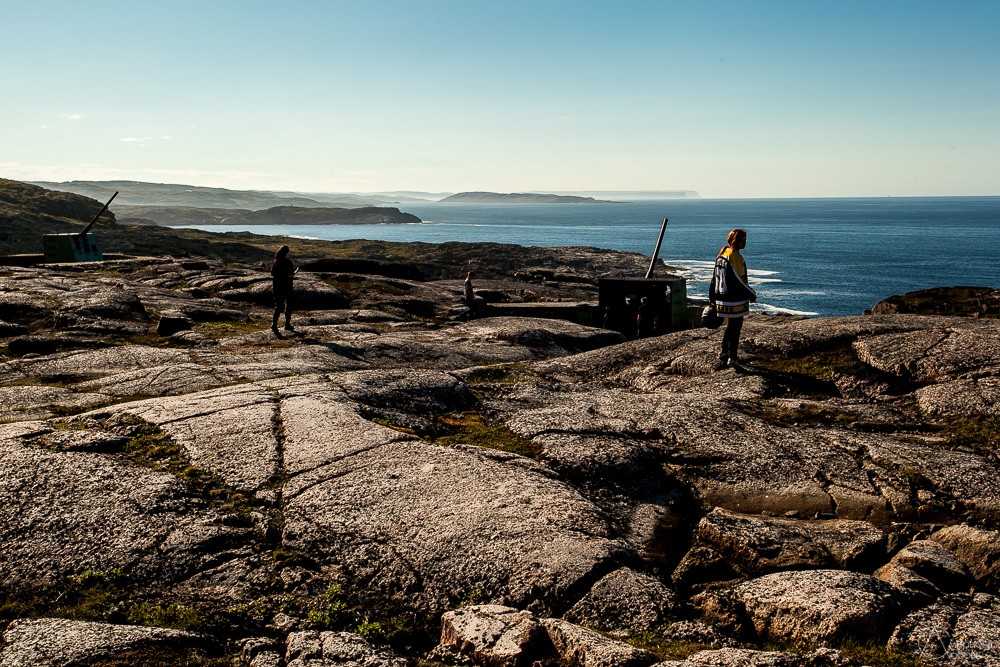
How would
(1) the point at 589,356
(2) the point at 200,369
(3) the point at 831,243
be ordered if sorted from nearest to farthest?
(2) the point at 200,369 < (1) the point at 589,356 < (3) the point at 831,243

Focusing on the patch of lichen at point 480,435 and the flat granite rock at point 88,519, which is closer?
the flat granite rock at point 88,519

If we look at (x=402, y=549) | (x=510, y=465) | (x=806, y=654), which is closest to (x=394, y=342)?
(x=510, y=465)

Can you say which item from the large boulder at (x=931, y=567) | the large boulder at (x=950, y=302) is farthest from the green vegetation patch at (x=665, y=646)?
the large boulder at (x=950, y=302)

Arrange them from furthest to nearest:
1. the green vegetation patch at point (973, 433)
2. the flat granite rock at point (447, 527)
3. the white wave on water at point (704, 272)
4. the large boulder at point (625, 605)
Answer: the white wave on water at point (704, 272)
the green vegetation patch at point (973, 433)
the flat granite rock at point (447, 527)
the large boulder at point (625, 605)

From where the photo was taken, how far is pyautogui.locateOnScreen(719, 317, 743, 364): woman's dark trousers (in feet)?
45.1

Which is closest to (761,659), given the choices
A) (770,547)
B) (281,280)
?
(770,547)

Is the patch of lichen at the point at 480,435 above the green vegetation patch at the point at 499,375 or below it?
below

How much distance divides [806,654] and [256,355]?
1418 centimetres

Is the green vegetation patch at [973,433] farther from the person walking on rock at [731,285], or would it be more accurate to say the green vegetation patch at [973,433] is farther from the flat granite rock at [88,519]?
the flat granite rock at [88,519]

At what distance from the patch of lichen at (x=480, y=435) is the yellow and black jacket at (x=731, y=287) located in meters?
5.02

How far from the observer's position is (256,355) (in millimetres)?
16844

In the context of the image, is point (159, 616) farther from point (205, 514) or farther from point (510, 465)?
point (510, 465)

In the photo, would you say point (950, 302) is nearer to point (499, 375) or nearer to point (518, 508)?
point (499, 375)

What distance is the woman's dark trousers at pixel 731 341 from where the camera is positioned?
542 inches
